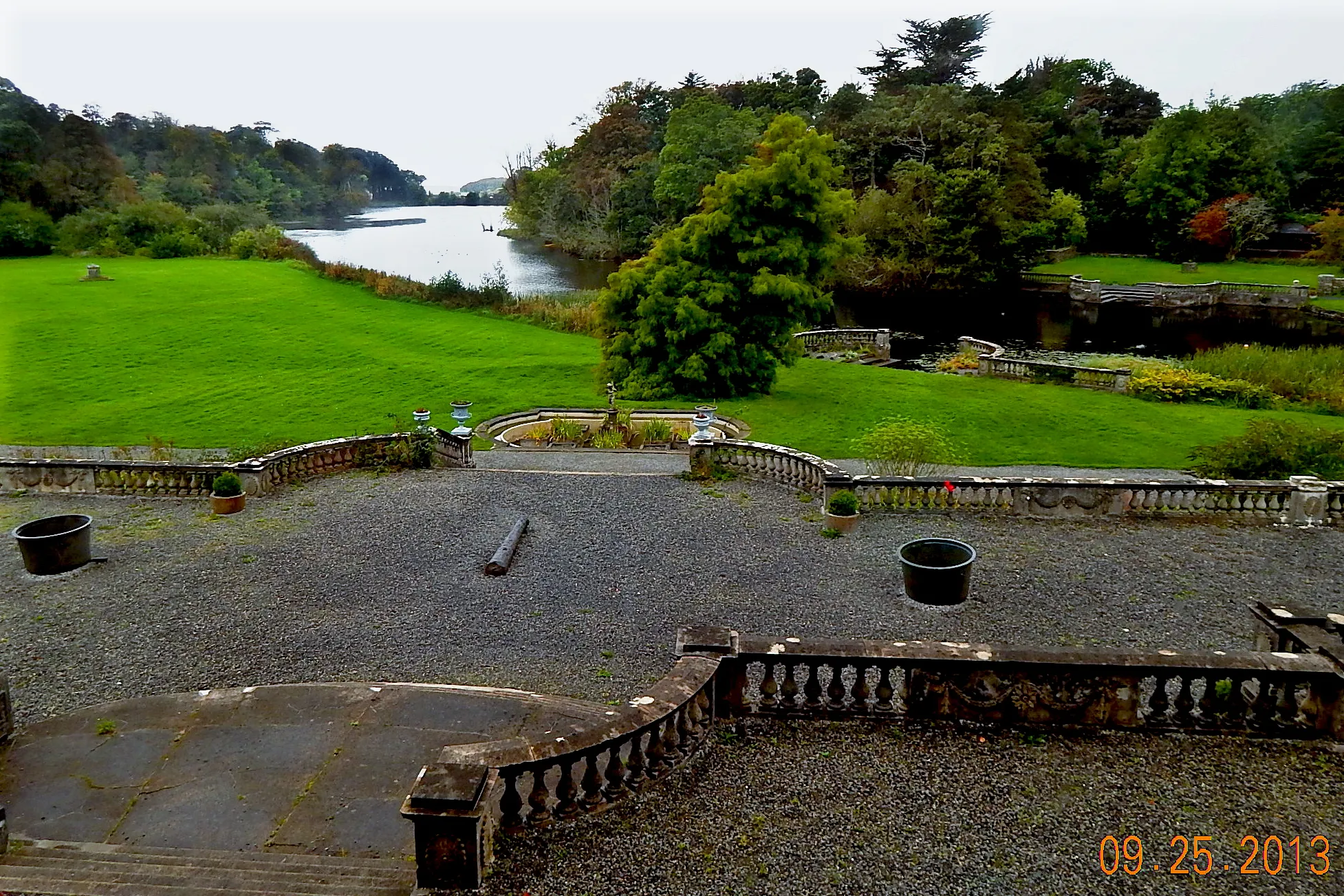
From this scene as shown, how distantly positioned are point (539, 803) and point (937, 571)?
723 cm

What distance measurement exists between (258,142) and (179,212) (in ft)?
267

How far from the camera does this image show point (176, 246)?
65.3 metres

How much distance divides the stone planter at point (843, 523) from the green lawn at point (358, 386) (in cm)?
765

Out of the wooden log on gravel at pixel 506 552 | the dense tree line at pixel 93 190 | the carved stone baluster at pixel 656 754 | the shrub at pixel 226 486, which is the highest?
the dense tree line at pixel 93 190

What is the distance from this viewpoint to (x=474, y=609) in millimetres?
12000

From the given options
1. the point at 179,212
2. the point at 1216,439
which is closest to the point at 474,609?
the point at 1216,439

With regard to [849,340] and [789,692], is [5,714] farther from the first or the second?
[849,340]

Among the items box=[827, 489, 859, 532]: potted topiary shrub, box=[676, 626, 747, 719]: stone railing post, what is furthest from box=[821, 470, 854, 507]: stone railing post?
box=[676, 626, 747, 719]: stone railing post

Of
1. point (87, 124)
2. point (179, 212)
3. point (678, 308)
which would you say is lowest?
point (678, 308)

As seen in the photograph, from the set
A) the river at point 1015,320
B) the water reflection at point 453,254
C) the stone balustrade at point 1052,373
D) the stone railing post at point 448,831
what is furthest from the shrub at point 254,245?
the stone railing post at point 448,831

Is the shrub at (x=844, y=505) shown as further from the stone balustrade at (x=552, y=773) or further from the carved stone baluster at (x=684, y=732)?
the carved stone baluster at (x=684, y=732)

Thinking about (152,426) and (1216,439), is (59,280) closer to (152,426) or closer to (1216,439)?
(152,426)

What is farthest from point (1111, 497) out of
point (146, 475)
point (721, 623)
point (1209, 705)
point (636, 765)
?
point (146, 475)

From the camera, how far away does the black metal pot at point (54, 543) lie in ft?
42.6
